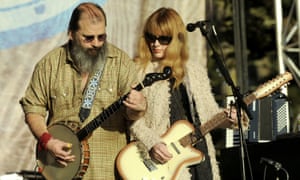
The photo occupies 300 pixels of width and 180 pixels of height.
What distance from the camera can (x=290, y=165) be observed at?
7547mm

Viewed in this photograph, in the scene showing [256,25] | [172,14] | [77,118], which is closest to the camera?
[77,118]

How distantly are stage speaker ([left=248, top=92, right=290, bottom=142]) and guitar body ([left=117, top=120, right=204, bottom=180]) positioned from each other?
1415 mm

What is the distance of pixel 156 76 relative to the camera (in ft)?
20.3

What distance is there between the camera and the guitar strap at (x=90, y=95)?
20.0 feet

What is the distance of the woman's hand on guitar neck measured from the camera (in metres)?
6.07

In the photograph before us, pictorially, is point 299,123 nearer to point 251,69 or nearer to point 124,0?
point 124,0

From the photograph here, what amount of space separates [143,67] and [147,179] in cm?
80

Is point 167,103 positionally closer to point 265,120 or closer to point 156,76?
point 156,76

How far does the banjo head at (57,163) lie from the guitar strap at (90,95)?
5.6 inches

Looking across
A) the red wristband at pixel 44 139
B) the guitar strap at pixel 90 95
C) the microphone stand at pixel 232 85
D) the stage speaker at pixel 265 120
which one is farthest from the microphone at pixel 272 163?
the red wristband at pixel 44 139

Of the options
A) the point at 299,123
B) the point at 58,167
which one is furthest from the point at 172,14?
the point at 299,123

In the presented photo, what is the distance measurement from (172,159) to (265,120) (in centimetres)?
158

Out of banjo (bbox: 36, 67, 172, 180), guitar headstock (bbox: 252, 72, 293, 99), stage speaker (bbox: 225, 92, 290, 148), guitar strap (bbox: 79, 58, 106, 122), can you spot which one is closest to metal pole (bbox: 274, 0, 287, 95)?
stage speaker (bbox: 225, 92, 290, 148)

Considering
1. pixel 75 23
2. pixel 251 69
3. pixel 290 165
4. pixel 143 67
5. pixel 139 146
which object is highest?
pixel 75 23
